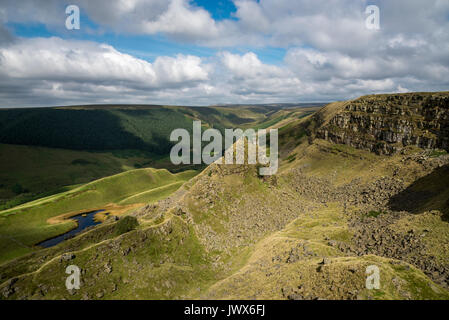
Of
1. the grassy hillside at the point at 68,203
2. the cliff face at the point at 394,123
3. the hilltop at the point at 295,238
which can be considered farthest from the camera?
the grassy hillside at the point at 68,203

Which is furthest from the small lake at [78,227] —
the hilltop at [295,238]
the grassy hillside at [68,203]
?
the hilltop at [295,238]

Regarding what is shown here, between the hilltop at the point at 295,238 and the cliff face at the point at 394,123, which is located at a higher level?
the cliff face at the point at 394,123

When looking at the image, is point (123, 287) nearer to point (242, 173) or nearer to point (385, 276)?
point (385, 276)

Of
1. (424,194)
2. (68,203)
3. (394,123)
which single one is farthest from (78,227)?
(394,123)

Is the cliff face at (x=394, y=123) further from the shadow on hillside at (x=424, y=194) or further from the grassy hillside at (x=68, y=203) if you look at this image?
the grassy hillside at (x=68, y=203)

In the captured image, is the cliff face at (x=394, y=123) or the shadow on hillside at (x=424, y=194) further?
the cliff face at (x=394, y=123)

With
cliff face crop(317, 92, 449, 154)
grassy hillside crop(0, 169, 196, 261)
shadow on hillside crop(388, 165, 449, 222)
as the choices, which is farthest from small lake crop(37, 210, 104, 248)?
cliff face crop(317, 92, 449, 154)

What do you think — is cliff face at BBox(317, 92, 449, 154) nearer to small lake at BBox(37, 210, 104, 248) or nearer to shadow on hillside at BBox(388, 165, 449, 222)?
shadow on hillside at BBox(388, 165, 449, 222)

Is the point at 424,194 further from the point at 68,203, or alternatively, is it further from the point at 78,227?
the point at 68,203
